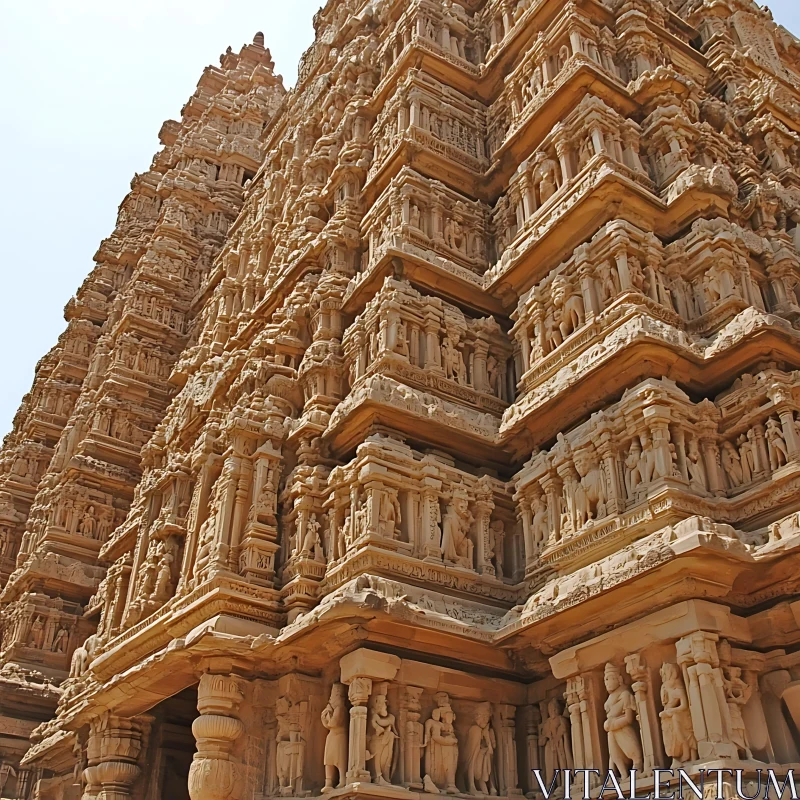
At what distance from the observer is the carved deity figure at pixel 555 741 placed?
8.95 meters

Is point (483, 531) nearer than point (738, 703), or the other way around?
point (738, 703)

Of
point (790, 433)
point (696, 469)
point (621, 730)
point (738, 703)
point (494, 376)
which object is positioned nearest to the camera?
point (738, 703)

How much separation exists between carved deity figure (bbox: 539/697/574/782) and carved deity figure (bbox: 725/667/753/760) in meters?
2.09

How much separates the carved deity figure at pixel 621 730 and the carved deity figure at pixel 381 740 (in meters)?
2.29

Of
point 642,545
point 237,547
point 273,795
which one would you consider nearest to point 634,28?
point 642,545

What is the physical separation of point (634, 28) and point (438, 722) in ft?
39.6

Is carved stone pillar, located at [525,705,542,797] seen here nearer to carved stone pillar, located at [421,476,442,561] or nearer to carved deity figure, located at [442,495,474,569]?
carved deity figure, located at [442,495,474,569]

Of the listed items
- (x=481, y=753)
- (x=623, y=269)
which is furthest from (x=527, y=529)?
(x=623, y=269)

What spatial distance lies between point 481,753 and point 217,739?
125 inches

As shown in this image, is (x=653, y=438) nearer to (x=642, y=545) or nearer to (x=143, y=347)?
(x=642, y=545)

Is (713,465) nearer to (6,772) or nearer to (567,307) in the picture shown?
(567,307)

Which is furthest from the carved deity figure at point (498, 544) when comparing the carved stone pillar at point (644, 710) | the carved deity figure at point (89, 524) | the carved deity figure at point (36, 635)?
the carved deity figure at point (89, 524)

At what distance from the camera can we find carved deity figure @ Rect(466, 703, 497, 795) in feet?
30.2

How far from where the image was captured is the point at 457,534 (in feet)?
35.2
